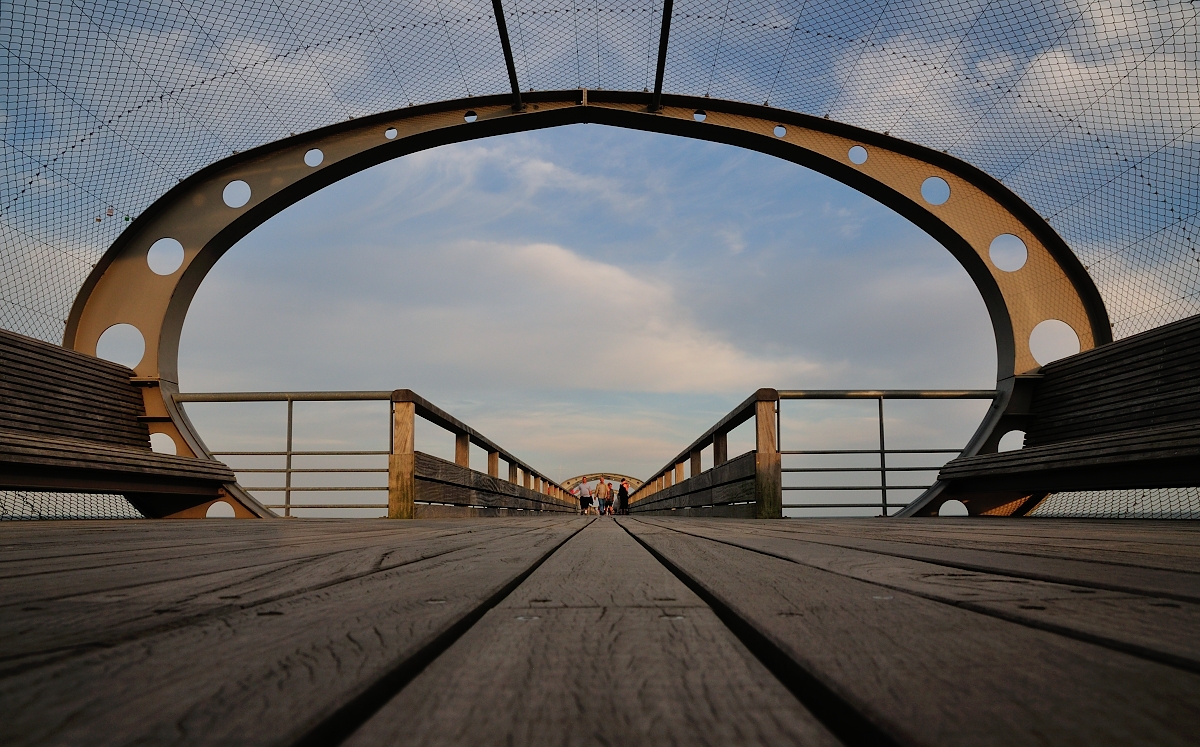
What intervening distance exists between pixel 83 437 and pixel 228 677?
7.85 metres

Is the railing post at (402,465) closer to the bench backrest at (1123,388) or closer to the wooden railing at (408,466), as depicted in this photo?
the wooden railing at (408,466)

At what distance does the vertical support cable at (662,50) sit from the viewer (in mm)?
7199

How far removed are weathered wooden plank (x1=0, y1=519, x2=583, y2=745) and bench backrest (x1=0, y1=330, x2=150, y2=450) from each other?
21.2ft

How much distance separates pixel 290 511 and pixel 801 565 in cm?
675

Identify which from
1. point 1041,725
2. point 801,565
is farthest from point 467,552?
point 1041,725

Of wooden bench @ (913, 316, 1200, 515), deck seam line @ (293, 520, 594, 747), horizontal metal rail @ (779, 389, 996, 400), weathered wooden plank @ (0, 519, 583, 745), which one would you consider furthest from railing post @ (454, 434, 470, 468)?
deck seam line @ (293, 520, 594, 747)

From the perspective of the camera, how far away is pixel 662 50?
7.72 meters

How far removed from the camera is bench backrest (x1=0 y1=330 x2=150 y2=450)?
5.90m

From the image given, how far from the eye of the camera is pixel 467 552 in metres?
1.78

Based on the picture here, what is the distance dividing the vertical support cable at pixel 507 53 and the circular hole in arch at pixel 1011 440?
6465 millimetres

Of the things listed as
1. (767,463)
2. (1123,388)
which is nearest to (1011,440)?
(1123,388)

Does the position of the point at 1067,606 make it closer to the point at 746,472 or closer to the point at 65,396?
the point at 746,472

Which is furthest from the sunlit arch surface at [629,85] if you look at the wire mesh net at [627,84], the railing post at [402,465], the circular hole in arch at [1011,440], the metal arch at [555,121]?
the railing post at [402,465]

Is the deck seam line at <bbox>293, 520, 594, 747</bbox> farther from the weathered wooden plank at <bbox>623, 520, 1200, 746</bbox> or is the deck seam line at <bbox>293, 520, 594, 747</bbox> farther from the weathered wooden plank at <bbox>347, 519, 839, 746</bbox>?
the weathered wooden plank at <bbox>623, 520, 1200, 746</bbox>
